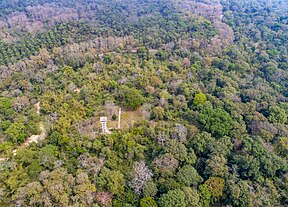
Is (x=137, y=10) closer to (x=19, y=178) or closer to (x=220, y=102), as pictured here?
(x=220, y=102)

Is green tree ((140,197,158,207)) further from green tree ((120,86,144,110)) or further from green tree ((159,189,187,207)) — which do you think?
green tree ((120,86,144,110))

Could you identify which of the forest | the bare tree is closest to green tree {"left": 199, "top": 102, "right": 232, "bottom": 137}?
the forest

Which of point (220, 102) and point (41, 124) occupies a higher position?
point (220, 102)

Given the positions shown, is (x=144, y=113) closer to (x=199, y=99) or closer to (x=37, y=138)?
(x=199, y=99)

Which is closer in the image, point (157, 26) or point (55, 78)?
point (55, 78)

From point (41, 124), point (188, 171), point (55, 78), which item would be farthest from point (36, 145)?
point (188, 171)

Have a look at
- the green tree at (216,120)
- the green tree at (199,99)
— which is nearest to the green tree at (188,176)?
the green tree at (216,120)

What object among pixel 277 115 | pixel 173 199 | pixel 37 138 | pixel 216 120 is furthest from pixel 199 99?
pixel 37 138

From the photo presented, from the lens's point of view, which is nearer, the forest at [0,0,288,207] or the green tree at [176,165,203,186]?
the forest at [0,0,288,207]
